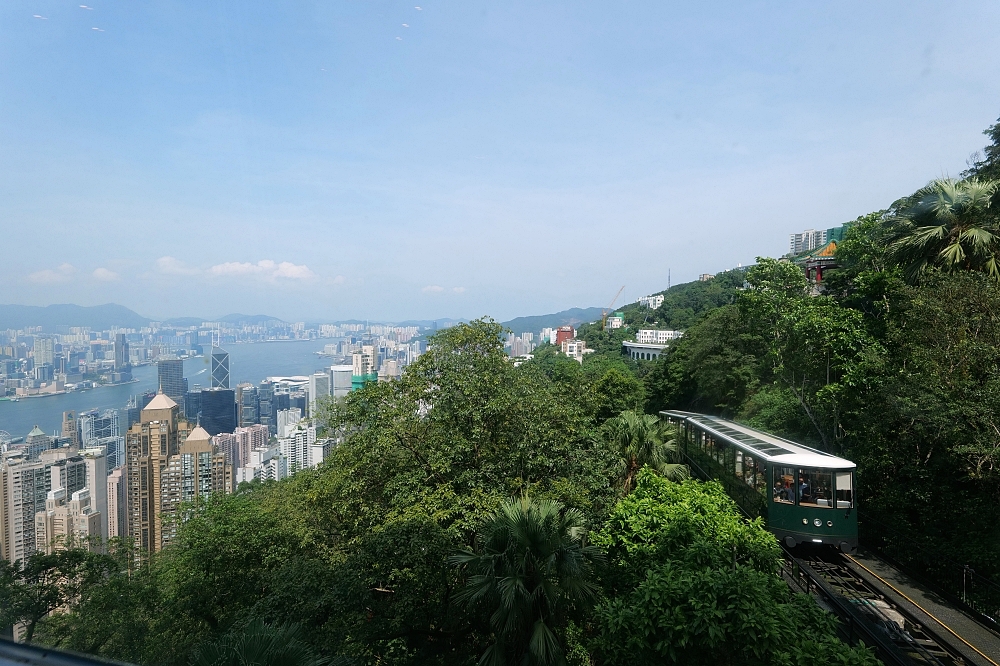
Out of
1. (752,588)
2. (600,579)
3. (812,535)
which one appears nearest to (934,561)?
(812,535)

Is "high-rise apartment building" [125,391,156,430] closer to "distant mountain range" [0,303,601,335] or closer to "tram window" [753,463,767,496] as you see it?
"distant mountain range" [0,303,601,335]

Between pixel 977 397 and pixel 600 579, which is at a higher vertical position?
pixel 977 397

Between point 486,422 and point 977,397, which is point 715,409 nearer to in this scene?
point 977,397

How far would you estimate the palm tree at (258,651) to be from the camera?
7.30 ft

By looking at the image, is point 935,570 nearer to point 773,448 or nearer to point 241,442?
point 773,448

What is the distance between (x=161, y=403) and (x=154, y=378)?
2.14 feet

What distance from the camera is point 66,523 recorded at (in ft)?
18.7

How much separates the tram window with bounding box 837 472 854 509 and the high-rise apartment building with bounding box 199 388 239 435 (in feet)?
37.2

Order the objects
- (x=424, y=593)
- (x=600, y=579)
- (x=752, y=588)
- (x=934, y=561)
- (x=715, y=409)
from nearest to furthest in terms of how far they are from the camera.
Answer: (x=752, y=588)
(x=600, y=579)
(x=424, y=593)
(x=934, y=561)
(x=715, y=409)

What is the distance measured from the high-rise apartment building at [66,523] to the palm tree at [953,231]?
1134cm

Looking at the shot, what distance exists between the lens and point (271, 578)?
6059mm

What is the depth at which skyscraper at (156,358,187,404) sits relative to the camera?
10.3 m

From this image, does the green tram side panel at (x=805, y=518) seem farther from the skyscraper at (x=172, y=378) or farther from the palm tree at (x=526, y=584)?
the skyscraper at (x=172, y=378)

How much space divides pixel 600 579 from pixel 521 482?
5.81ft
